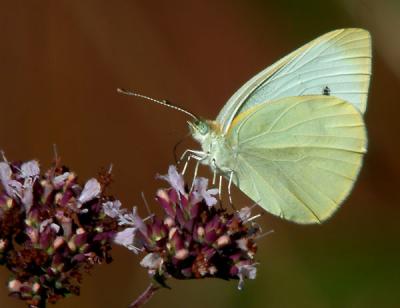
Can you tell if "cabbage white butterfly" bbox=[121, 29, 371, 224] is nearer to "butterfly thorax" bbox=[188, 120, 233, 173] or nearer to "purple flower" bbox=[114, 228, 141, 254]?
"butterfly thorax" bbox=[188, 120, 233, 173]

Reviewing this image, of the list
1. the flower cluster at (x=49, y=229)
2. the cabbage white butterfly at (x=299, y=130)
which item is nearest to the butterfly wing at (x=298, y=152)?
the cabbage white butterfly at (x=299, y=130)

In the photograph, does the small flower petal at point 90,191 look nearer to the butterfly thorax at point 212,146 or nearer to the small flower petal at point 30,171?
the small flower petal at point 30,171

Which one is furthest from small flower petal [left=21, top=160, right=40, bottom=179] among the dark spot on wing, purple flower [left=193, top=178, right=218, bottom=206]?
the dark spot on wing

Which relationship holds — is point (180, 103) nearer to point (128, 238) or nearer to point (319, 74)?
point (319, 74)

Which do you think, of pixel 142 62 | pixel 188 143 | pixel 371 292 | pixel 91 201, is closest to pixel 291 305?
pixel 371 292

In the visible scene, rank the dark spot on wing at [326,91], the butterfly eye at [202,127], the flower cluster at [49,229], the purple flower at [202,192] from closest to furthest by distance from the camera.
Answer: the flower cluster at [49,229] < the purple flower at [202,192] < the butterfly eye at [202,127] < the dark spot on wing at [326,91]

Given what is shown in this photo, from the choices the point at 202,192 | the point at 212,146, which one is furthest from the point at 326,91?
the point at 202,192
